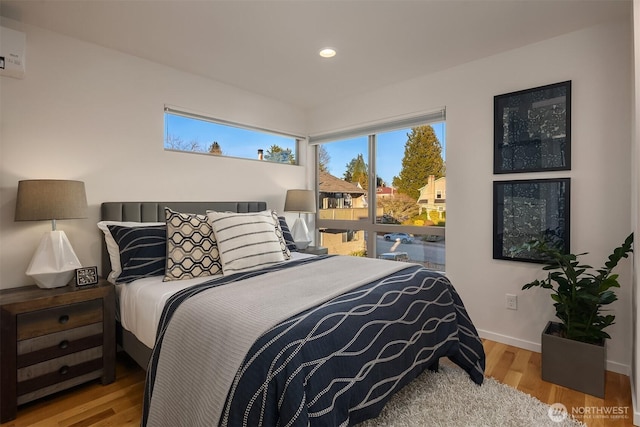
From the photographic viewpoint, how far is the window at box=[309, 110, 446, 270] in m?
3.27

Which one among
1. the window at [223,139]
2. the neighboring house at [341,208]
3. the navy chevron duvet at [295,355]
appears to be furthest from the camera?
the neighboring house at [341,208]

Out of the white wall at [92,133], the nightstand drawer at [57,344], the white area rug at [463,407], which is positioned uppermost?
the white wall at [92,133]

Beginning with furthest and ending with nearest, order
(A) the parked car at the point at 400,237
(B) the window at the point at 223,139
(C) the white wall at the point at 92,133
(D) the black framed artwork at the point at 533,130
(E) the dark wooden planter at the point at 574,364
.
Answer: (A) the parked car at the point at 400,237 < (B) the window at the point at 223,139 < (D) the black framed artwork at the point at 533,130 < (C) the white wall at the point at 92,133 < (E) the dark wooden planter at the point at 574,364

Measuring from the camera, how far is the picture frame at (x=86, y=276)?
2086 mm

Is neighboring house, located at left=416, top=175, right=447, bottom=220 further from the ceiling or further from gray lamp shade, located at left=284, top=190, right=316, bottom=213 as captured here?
gray lamp shade, located at left=284, top=190, right=316, bottom=213

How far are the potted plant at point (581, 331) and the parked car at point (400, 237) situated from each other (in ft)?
4.48

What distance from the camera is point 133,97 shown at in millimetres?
2744

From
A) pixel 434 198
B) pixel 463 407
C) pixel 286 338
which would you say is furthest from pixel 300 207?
pixel 286 338

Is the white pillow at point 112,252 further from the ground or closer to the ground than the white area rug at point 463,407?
further from the ground

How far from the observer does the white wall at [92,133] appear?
2205mm

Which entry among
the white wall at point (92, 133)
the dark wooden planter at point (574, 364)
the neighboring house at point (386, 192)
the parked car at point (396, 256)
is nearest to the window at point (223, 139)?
the white wall at point (92, 133)

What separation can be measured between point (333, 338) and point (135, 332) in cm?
140

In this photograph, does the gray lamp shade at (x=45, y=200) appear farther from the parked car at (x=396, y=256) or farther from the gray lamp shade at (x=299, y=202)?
the parked car at (x=396, y=256)

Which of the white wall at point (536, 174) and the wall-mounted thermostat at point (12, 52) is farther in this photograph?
the white wall at point (536, 174)
